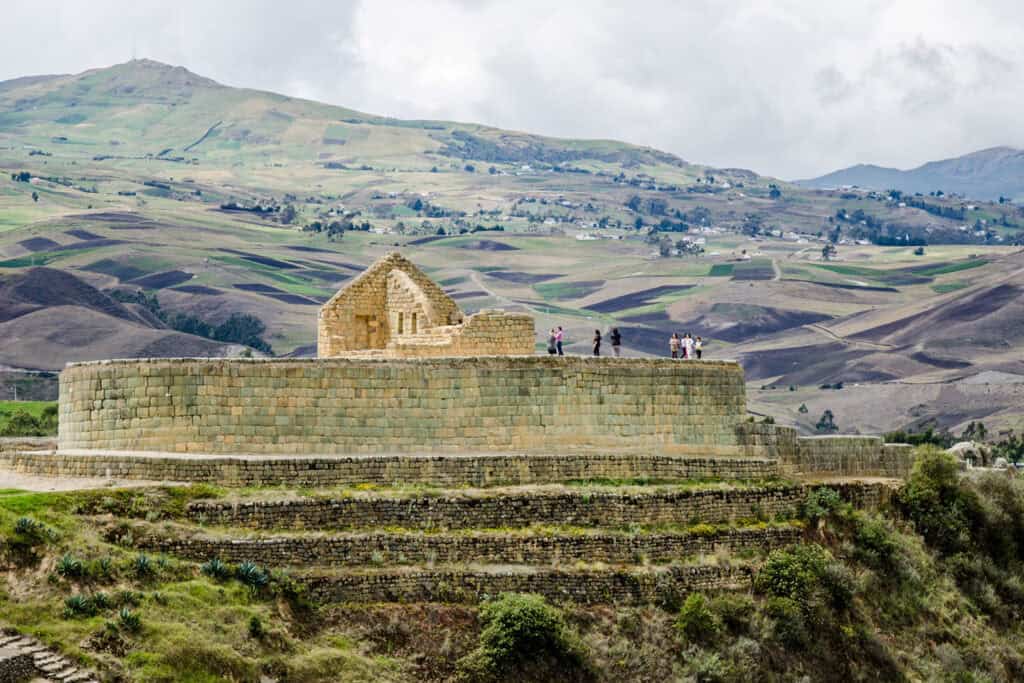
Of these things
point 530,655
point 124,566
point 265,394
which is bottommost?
point 530,655

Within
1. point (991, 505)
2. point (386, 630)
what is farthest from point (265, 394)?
point (991, 505)

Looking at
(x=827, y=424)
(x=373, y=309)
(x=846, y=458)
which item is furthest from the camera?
(x=827, y=424)

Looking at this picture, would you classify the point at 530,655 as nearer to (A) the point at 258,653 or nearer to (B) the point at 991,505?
(A) the point at 258,653

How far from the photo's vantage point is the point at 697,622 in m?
34.3

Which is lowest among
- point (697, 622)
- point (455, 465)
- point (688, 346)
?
point (697, 622)

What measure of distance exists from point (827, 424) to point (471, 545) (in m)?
129

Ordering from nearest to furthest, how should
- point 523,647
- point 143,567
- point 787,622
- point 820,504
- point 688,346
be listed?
point 143,567, point 523,647, point 787,622, point 820,504, point 688,346

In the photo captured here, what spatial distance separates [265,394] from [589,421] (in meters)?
6.86

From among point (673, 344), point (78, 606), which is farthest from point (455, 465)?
point (673, 344)

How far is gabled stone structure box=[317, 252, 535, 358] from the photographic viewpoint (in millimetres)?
41312

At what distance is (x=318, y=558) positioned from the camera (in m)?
32.6

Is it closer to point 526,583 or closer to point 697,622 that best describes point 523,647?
point 526,583

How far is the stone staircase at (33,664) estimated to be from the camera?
2558 cm

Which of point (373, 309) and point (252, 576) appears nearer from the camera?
point (252, 576)
